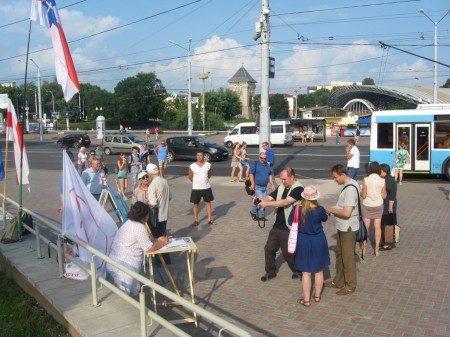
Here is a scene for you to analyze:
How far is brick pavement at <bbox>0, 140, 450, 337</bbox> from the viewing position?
17.7 ft

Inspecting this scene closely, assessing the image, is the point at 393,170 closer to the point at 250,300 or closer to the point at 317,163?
the point at 317,163

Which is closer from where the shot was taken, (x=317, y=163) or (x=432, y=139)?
(x=432, y=139)

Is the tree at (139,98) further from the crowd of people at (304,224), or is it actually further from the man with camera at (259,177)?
the crowd of people at (304,224)

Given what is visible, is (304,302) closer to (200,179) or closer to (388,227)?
(388,227)

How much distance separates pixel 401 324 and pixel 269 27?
597 inches

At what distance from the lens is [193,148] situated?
2933 cm

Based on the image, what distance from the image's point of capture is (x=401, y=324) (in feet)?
17.9

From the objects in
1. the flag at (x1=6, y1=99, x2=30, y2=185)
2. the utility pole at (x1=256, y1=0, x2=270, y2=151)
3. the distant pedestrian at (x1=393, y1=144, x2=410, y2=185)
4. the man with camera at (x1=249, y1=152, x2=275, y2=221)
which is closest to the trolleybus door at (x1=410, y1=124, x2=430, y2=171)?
the distant pedestrian at (x1=393, y1=144, x2=410, y2=185)

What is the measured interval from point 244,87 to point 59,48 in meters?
139

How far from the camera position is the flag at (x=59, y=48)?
21.7 ft

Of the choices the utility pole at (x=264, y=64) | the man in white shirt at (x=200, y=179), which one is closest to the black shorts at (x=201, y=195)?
the man in white shirt at (x=200, y=179)

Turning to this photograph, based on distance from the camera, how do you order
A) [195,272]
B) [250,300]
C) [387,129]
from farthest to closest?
[387,129]
[195,272]
[250,300]

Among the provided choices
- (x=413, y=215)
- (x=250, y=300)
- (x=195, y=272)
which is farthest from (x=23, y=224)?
(x=413, y=215)

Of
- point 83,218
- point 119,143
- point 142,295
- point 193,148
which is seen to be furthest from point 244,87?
point 142,295
